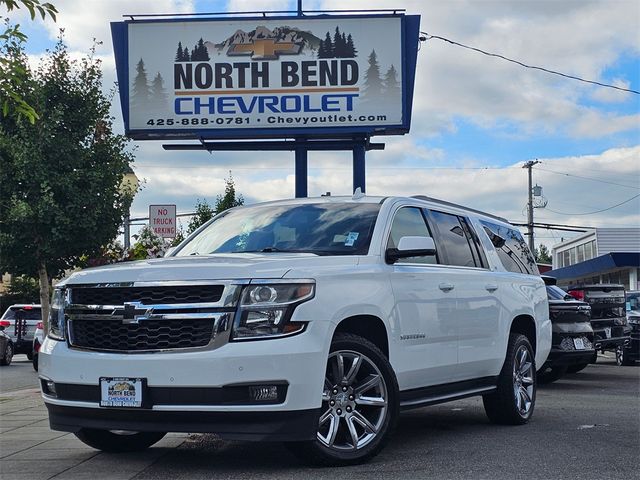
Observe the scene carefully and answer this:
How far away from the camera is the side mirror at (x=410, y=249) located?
22.5ft

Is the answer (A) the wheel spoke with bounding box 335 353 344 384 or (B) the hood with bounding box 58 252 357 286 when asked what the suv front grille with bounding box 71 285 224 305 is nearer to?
(B) the hood with bounding box 58 252 357 286

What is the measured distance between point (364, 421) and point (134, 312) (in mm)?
1681

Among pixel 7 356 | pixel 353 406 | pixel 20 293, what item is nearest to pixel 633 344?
pixel 353 406

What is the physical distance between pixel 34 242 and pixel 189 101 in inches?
174

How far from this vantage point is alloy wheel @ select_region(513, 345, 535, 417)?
28.6 feet

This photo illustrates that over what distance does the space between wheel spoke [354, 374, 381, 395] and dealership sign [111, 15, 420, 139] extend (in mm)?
13524

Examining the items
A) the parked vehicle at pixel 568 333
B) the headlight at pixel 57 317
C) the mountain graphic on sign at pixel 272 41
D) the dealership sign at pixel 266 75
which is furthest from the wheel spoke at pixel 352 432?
the mountain graphic on sign at pixel 272 41

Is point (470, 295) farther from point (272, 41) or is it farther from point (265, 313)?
point (272, 41)

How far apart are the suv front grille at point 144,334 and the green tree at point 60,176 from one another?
1324 cm

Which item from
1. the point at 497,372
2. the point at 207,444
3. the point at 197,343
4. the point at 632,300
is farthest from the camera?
the point at 632,300

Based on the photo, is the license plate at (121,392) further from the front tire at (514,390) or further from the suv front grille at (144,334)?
the front tire at (514,390)

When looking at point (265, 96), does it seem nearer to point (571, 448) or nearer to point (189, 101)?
point (189, 101)

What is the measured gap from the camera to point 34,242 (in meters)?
20.0

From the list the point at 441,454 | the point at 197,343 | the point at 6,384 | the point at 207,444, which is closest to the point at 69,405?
the point at 197,343
